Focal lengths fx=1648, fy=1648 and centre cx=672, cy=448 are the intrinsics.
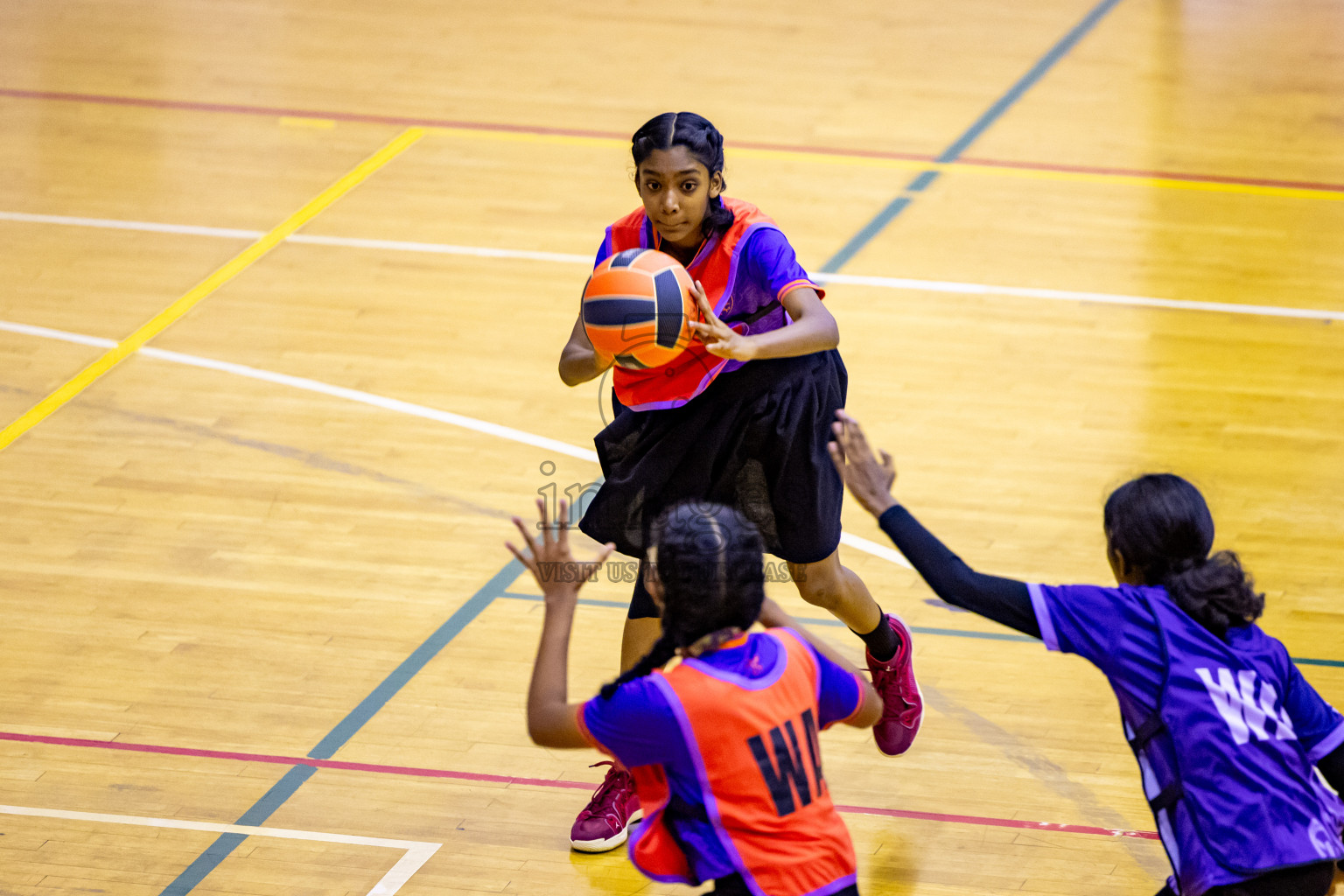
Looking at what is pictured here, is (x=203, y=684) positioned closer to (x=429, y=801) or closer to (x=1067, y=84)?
(x=429, y=801)

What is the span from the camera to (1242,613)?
3.03 meters

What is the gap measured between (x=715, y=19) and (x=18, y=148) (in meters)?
4.91

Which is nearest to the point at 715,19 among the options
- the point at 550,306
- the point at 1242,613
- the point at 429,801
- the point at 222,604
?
the point at 550,306

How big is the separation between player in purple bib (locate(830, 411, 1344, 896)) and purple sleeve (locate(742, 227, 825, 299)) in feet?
3.38

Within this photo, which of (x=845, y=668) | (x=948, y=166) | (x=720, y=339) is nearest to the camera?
(x=845, y=668)

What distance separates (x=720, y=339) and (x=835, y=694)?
39.6 inches

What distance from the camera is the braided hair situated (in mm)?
2924

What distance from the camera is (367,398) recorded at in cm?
694

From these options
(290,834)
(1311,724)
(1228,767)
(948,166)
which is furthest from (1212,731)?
(948,166)

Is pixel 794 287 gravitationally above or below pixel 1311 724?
above

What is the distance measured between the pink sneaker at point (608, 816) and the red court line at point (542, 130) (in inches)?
228

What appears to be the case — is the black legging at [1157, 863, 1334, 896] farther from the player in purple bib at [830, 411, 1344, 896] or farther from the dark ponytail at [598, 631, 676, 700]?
the dark ponytail at [598, 631, 676, 700]

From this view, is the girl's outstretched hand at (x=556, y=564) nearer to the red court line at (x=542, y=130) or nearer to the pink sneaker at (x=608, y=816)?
the pink sneaker at (x=608, y=816)

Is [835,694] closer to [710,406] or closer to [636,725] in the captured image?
[636,725]
